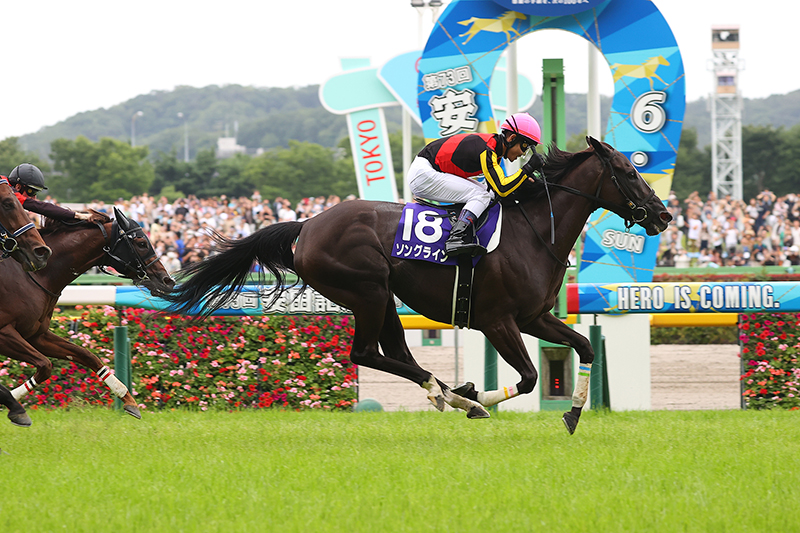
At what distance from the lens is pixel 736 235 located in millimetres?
19172

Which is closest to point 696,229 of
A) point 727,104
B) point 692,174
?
point 727,104

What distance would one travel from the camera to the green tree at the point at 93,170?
58.6 meters

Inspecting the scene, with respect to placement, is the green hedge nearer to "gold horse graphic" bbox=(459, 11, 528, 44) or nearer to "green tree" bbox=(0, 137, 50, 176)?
"gold horse graphic" bbox=(459, 11, 528, 44)

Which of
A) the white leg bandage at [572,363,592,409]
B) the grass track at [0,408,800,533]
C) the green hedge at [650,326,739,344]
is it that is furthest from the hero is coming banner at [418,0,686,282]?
the green hedge at [650,326,739,344]

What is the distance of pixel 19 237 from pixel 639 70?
5510 mm

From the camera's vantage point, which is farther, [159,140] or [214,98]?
[214,98]

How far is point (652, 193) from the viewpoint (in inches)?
223

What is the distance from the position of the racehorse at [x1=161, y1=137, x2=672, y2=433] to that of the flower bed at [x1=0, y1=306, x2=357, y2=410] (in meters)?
1.58

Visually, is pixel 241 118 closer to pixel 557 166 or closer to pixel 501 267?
pixel 557 166

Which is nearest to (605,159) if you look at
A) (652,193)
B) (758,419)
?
(652,193)

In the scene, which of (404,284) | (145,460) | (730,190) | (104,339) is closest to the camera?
(145,460)

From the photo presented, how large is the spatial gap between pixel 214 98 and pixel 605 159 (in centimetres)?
17025

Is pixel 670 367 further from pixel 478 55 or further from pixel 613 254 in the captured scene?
pixel 478 55

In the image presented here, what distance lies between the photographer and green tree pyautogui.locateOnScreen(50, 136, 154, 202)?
58562 mm
